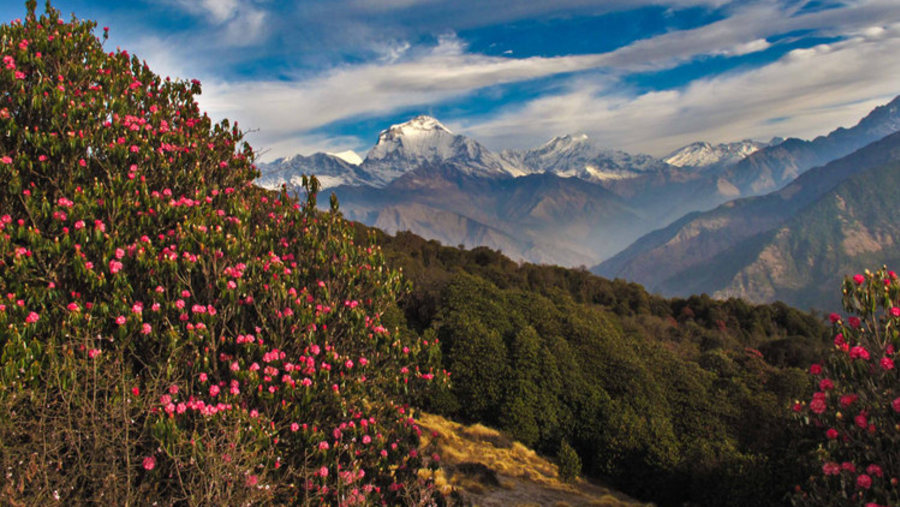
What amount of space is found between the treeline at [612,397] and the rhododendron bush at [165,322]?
13.5 meters

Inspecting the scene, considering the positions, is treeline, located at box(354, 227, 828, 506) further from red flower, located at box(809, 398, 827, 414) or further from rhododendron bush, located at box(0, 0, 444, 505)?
rhododendron bush, located at box(0, 0, 444, 505)

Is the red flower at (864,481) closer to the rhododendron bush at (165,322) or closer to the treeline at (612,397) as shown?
the rhododendron bush at (165,322)

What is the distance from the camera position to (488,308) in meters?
30.3

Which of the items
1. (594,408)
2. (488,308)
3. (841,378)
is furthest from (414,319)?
(841,378)

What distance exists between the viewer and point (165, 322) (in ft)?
24.8

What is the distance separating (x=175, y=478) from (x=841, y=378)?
964 cm

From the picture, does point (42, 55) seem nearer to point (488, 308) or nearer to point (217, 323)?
point (217, 323)

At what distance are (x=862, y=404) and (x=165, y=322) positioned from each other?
9.86 metres

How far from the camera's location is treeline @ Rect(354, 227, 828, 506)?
735 inches

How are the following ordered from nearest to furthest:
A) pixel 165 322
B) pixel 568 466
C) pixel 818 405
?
pixel 818 405, pixel 165 322, pixel 568 466

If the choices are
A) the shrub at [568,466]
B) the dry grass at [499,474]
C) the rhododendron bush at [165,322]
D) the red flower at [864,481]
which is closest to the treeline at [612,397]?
the dry grass at [499,474]

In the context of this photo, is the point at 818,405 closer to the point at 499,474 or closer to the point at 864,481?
the point at 864,481

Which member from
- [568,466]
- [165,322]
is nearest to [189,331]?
[165,322]

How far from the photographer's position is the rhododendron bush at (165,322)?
6.66m
